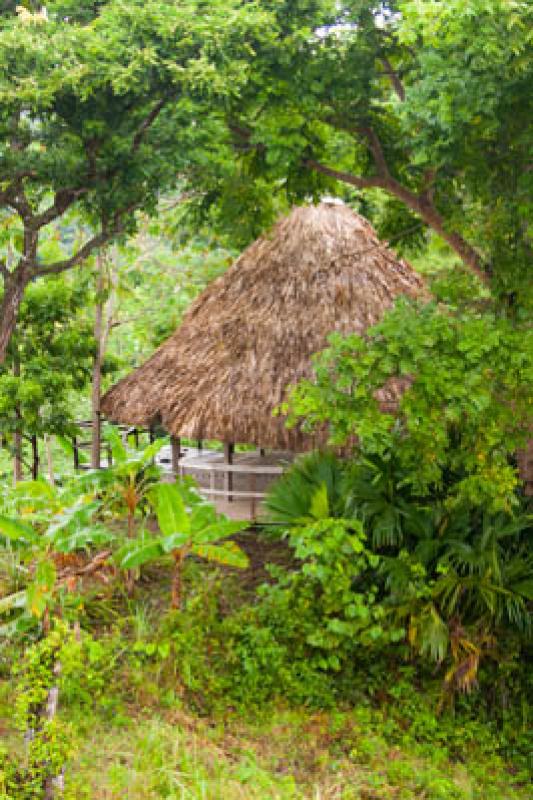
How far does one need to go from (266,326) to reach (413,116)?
11.7 feet

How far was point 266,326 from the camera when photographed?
9156 millimetres

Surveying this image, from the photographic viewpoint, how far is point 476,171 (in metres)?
6.49

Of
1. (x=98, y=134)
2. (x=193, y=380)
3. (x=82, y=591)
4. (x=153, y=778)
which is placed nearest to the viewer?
(x=153, y=778)

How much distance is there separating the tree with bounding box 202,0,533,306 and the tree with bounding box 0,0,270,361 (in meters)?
0.62

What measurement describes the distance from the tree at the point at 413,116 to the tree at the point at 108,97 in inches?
24.5

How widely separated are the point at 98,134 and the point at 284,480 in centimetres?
338

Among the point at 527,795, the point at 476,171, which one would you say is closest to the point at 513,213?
the point at 476,171

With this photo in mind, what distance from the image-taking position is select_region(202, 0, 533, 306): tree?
17.7ft

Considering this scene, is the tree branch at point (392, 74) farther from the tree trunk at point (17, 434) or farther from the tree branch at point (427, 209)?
the tree trunk at point (17, 434)

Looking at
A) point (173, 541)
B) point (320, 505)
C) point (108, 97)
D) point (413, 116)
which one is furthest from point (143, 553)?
point (413, 116)

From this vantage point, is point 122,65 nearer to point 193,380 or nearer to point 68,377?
point 193,380

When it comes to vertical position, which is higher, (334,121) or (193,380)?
(334,121)

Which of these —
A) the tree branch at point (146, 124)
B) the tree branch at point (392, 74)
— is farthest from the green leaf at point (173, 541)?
the tree branch at point (392, 74)

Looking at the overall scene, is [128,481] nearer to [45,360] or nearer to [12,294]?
[12,294]
